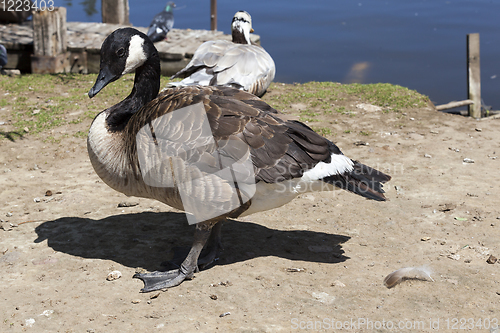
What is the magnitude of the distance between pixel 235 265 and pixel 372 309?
120 cm

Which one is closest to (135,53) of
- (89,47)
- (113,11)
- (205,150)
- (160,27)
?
(205,150)

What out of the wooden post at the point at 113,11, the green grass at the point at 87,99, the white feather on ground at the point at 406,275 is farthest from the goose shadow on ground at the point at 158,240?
the wooden post at the point at 113,11

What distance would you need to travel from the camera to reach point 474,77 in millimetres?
9289

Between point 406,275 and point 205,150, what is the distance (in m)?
1.83

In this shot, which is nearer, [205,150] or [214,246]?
[205,150]

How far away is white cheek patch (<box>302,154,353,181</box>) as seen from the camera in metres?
3.67

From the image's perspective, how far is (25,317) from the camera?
323cm

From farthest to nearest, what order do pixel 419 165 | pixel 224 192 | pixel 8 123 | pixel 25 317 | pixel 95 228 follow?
pixel 8 123 < pixel 419 165 < pixel 95 228 < pixel 224 192 < pixel 25 317

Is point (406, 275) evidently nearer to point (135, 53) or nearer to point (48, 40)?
point (135, 53)

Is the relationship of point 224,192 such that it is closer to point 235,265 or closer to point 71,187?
point 235,265

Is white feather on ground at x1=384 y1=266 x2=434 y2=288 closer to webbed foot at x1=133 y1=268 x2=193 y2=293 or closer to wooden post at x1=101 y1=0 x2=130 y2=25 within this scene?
webbed foot at x1=133 y1=268 x2=193 y2=293

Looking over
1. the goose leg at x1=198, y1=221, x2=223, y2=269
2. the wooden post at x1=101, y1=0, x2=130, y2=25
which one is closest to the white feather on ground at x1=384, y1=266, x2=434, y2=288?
the goose leg at x1=198, y1=221, x2=223, y2=269

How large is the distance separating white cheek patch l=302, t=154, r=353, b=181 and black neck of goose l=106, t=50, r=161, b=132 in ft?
5.22

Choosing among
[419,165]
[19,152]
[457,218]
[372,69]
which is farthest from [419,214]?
[372,69]
